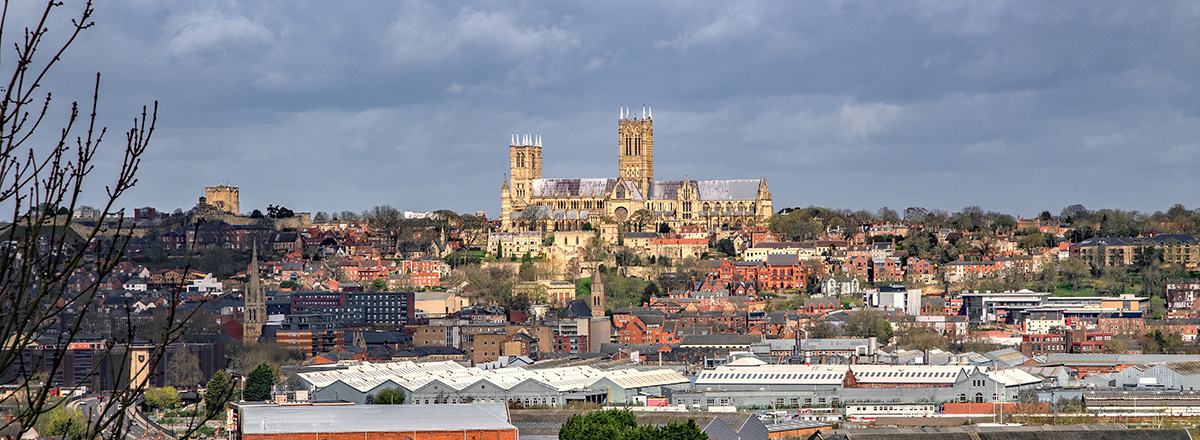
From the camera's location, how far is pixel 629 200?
100812 millimetres

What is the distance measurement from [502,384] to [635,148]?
55266 mm

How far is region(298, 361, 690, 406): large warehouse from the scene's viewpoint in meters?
50.6

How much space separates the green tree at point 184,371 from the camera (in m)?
61.6

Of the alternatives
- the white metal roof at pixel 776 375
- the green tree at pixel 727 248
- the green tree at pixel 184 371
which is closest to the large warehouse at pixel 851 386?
the white metal roof at pixel 776 375

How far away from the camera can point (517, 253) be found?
302 feet

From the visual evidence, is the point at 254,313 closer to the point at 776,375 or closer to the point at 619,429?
the point at 776,375

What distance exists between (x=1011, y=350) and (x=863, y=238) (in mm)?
33559

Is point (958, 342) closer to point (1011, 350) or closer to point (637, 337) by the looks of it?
point (1011, 350)

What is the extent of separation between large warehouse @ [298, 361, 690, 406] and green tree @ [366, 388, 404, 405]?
0.26m

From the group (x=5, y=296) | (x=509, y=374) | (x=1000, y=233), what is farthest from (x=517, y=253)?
(x=5, y=296)

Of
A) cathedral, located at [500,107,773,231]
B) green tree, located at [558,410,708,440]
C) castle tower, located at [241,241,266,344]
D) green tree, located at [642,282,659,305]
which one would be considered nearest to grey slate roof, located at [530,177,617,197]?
cathedral, located at [500,107,773,231]

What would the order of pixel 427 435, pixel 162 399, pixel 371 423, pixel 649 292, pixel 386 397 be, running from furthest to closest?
pixel 649 292 → pixel 162 399 → pixel 386 397 → pixel 371 423 → pixel 427 435

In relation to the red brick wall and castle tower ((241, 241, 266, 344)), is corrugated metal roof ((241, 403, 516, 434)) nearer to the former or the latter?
the red brick wall

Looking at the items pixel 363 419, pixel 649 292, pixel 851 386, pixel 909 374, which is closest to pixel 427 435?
pixel 363 419
